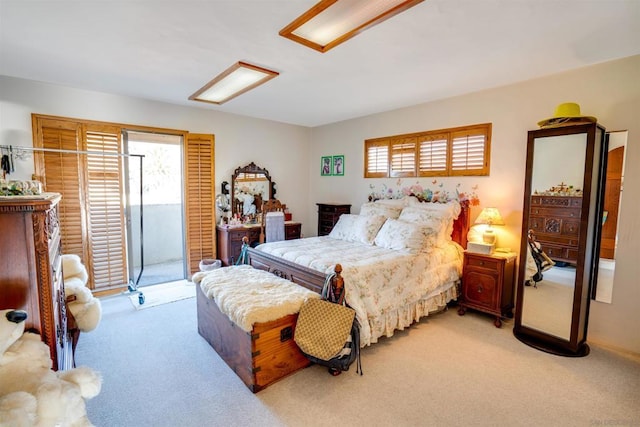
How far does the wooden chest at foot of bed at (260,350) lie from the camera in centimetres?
213

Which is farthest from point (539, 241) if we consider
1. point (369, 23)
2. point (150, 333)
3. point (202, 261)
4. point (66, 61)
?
point (66, 61)

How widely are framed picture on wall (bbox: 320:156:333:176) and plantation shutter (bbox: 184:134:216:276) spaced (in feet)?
6.34

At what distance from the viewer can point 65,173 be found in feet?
11.7

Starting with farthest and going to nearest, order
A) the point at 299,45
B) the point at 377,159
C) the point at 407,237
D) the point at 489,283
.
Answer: the point at 377,159
the point at 407,237
the point at 489,283
the point at 299,45

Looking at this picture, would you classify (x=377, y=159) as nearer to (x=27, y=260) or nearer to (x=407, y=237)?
(x=407, y=237)

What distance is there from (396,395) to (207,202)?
11.9ft

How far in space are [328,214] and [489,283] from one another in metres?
2.58

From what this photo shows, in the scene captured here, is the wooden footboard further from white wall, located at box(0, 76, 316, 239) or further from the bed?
white wall, located at box(0, 76, 316, 239)

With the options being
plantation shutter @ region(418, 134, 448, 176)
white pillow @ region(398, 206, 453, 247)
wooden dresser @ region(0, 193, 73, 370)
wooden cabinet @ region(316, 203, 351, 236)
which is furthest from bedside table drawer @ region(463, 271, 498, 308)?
wooden dresser @ region(0, 193, 73, 370)

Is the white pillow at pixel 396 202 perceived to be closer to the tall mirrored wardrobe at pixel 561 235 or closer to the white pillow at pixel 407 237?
the white pillow at pixel 407 237

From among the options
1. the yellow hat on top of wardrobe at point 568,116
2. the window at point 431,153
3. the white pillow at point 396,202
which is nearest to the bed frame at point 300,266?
the window at point 431,153

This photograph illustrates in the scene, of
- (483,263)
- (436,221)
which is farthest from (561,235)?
(436,221)

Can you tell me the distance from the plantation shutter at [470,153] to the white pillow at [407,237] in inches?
37.7

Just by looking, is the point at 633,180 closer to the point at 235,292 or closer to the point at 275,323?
the point at 275,323
